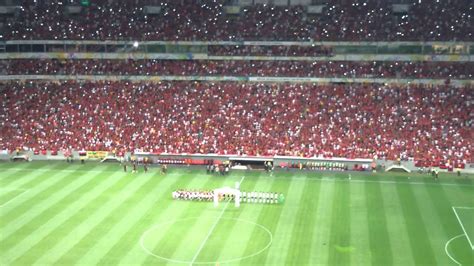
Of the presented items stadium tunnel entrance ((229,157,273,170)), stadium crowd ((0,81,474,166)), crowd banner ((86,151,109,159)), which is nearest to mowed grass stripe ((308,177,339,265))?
stadium tunnel entrance ((229,157,273,170))

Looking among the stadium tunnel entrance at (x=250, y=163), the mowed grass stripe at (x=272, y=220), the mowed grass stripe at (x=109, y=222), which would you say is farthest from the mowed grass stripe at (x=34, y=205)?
the mowed grass stripe at (x=272, y=220)

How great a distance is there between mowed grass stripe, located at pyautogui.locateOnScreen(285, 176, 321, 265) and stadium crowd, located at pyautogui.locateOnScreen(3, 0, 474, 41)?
21.4m

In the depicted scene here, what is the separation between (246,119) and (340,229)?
21.7 m

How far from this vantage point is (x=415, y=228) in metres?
34.1

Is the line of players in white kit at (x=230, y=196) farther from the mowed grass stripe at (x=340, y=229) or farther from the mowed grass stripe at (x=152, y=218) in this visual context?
the mowed grass stripe at (x=340, y=229)

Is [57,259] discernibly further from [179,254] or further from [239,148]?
[239,148]

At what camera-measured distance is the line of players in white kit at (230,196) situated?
127ft

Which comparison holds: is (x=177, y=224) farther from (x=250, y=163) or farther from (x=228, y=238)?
(x=250, y=163)

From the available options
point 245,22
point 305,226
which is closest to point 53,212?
point 305,226

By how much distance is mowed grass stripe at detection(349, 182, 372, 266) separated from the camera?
29.8 metres

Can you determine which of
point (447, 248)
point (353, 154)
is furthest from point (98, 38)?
point (447, 248)

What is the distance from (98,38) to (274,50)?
1765cm

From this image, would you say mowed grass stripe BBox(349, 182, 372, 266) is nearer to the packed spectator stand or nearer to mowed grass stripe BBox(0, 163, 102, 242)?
the packed spectator stand

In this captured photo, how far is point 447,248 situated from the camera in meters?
31.0
